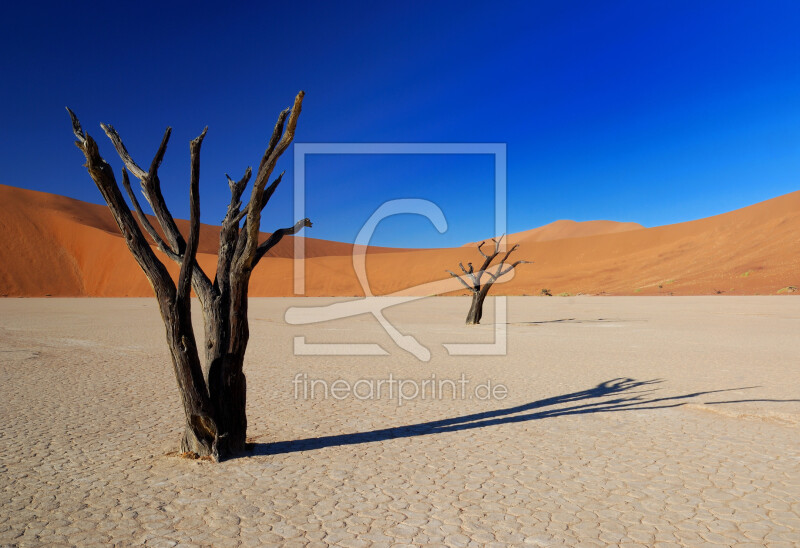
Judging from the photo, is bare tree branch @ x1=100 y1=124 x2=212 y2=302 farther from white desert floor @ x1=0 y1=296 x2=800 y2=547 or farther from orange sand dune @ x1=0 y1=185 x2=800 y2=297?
orange sand dune @ x1=0 y1=185 x2=800 y2=297

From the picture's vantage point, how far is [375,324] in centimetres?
2258

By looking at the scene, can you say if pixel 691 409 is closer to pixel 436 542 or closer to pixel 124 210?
pixel 436 542

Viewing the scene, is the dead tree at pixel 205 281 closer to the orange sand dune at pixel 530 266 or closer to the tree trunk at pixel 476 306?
the tree trunk at pixel 476 306

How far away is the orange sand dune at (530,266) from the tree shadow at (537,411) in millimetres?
38906

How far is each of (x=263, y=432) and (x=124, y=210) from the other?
3.13 metres

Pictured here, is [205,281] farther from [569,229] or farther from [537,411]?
[569,229]

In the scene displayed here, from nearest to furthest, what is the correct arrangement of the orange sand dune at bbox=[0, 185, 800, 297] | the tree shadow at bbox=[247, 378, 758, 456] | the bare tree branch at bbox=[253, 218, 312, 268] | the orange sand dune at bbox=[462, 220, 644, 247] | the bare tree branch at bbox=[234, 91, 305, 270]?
the bare tree branch at bbox=[234, 91, 305, 270], the bare tree branch at bbox=[253, 218, 312, 268], the tree shadow at bbox=[247, 378, 758, 456], the orange sand dune at bbox=[0, 185, 800, 297], the orange sand dune at bbox=[462, 220, 644, 247]

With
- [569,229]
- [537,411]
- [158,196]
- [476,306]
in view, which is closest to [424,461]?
[537,411]

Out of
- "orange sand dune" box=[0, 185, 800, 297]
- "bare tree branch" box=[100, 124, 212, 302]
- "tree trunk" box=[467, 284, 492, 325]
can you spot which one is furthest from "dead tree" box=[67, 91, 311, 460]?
"orange sand dune" box=[0, 185, 800, 297]

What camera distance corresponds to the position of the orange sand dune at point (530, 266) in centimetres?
5053

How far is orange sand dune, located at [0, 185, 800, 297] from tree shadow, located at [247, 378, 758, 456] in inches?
1532

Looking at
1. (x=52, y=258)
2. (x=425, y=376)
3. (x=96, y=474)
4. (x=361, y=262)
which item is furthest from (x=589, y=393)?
(x=361, y=262)

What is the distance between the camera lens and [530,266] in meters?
75.8

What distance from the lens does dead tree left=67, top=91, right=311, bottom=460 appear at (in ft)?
15.9
